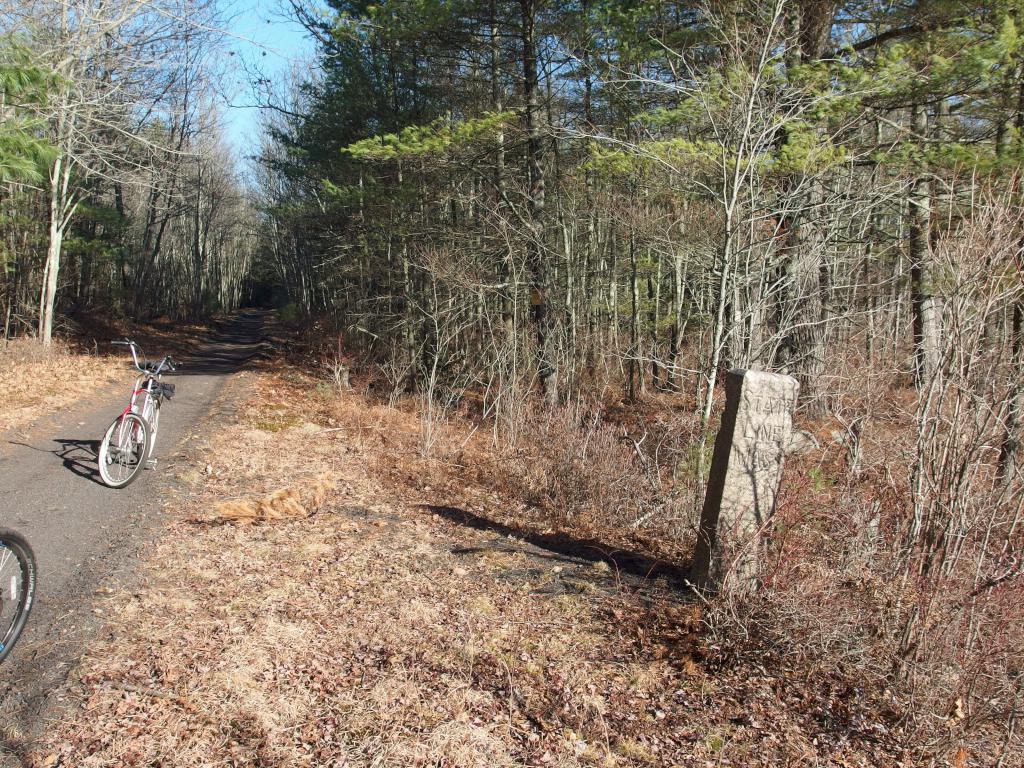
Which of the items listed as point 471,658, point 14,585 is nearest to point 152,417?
point 14,585

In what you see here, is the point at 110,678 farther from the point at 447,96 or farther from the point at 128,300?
the point at 128,300

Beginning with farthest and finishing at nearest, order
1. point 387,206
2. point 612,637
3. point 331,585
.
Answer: point 387,206 < point 331,585 < point 612,637

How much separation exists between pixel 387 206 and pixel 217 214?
3781 cm

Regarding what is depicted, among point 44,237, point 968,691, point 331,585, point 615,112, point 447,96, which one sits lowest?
point 331,585

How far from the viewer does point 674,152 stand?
8.23m

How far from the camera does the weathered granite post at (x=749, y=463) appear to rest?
4.61m

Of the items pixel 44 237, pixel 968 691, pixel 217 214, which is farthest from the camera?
pixel 217 214

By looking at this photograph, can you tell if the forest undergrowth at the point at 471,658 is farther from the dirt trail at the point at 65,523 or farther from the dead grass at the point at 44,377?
the dead grass at the point at 44,377

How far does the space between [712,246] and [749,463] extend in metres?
4.54

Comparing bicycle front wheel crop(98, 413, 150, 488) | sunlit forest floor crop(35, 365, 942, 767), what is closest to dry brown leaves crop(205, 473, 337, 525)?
sunlit forest floor crop(35, 365, 942, 767)

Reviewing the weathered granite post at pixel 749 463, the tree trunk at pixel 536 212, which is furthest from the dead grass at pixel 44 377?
the weathered granite post at pixel 749 463

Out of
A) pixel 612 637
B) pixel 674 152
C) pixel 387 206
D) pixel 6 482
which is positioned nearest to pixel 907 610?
pixel 612 637

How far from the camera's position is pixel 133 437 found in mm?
7441

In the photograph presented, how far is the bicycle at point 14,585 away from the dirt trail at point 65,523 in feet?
0.64
